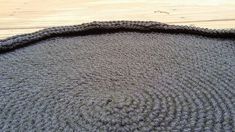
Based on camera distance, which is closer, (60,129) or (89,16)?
(60,129)

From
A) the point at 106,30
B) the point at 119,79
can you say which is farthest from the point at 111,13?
the point at 119,79

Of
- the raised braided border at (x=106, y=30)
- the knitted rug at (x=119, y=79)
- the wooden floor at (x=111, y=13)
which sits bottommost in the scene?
the knitted rug at (x=119, y=79)

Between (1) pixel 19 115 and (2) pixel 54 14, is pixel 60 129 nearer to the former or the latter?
(1) pixel 19 115

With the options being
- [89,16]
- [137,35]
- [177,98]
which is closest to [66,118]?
[177,98]

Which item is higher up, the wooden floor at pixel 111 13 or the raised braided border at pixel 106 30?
the wooden floor at pixel 111 13

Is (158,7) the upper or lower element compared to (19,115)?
upper

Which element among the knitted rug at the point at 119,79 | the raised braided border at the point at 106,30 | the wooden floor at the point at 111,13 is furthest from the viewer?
the wooden floor at the point at 111,13

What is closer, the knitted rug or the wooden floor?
the knitted rug
